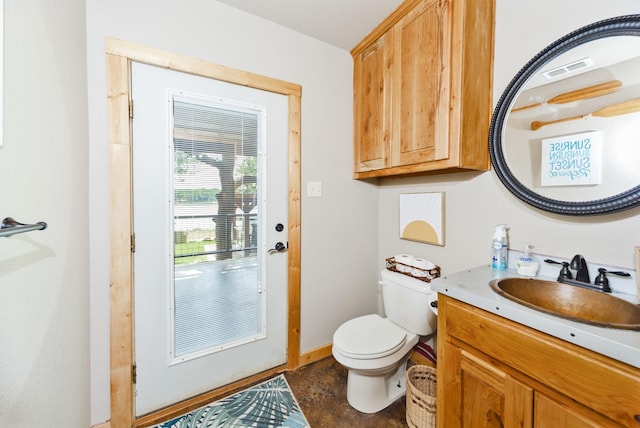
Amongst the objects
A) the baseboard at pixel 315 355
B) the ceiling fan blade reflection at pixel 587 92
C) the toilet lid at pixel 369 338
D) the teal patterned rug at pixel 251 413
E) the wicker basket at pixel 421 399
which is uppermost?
the ceiling fan blade reflection at pixel 587 92

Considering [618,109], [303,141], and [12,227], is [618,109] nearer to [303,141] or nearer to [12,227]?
[303,141]

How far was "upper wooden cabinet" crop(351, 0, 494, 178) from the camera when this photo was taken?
1204 millimetres

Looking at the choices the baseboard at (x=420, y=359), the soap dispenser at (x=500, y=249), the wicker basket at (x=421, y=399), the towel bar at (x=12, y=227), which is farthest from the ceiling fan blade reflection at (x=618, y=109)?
the towel bar at (x=12, y=227)

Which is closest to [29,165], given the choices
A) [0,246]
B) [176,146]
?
[0,246]

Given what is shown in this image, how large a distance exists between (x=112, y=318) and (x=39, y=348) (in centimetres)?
61

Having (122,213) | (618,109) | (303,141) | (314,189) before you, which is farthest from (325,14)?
(122,213)

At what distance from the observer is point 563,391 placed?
688 millimetres

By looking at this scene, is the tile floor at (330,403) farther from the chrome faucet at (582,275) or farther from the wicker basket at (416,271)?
the chrome faucet at (582,275)

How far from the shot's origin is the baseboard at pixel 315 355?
1.83m

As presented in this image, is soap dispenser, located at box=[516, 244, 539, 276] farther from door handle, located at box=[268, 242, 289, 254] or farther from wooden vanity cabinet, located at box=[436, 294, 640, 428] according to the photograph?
door handle, located at box=[268, 242, 289, 254]

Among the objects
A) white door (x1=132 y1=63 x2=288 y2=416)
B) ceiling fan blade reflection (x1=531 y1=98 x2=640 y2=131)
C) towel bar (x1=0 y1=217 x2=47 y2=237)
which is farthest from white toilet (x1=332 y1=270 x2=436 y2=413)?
towel bar (x1=0 y1=217 x2=47 y2=237)

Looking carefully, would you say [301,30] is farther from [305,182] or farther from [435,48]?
[305,182]

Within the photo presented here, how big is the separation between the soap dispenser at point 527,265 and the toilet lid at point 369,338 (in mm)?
723

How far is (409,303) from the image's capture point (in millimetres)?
1503
